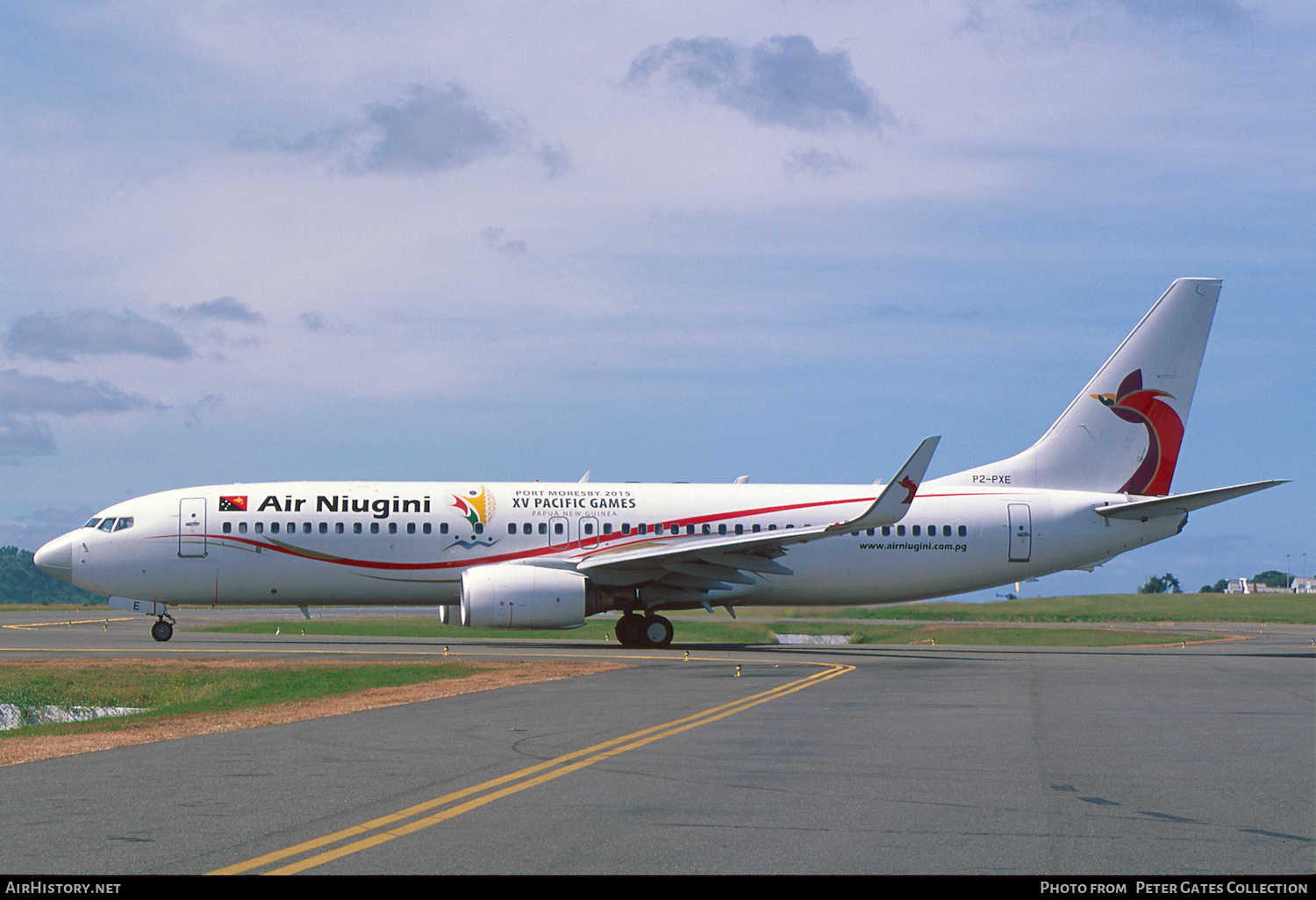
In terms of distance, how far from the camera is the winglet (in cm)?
2725

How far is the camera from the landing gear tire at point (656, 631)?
30828 millimetres

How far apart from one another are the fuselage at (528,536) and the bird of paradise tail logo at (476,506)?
41 millimetres

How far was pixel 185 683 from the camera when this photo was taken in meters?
19.3

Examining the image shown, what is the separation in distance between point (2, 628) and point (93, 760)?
28.8 metres

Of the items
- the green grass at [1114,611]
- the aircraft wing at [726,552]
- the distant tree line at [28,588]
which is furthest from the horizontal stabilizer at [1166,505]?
the distant tree line at [28,588]

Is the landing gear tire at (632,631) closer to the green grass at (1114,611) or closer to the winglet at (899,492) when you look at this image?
the winglet at (899,492)

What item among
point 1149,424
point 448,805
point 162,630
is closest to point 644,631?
point 162,630

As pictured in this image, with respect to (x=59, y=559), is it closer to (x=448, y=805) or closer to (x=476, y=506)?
(x=476, y=506)

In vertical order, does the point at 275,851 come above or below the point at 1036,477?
below

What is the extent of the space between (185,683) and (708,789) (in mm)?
12671

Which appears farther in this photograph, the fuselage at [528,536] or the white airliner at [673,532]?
the fuselage at [528,536]

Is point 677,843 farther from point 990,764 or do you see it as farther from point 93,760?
point 93,760
